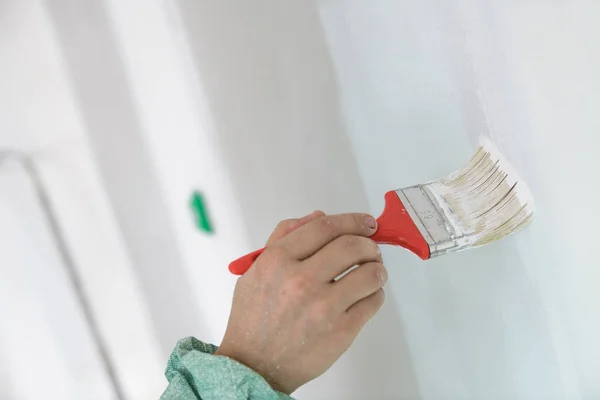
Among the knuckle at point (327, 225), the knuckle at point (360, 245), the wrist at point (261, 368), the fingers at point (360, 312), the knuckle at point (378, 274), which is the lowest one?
the wrist at point (261, 368)

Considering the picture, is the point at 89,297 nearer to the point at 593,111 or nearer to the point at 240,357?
the point at 240,357

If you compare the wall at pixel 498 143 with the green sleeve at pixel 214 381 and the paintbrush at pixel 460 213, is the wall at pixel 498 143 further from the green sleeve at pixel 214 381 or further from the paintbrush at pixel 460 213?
the green sleeve at pixel 214 381

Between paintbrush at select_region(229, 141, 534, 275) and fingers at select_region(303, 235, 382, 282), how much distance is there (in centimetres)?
7

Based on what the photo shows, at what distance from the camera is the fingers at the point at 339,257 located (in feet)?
1.77

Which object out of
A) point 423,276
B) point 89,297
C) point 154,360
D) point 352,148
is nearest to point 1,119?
point 89,297

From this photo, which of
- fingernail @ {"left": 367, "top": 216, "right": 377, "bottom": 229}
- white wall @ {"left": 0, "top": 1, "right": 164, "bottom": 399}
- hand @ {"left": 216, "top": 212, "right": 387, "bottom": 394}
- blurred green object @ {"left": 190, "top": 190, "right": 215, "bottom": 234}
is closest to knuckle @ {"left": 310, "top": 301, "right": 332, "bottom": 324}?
hand @ {"left": 216, "top": 212, "right": 387, "bottom": 394}

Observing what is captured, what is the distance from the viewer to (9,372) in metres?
1.05

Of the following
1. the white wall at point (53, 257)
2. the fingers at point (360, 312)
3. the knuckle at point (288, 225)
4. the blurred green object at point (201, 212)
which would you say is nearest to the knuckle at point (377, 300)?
the fingers at point (360, 312)

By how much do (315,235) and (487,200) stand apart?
0.73ft

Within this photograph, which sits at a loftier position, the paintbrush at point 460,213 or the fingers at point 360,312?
the paintbrush at point 460,213

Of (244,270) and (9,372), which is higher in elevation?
(244,270)

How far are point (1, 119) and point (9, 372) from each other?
459 millimetres

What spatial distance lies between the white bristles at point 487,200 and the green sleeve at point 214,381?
0.27 m

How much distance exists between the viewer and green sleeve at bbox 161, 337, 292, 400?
1.70 ft
